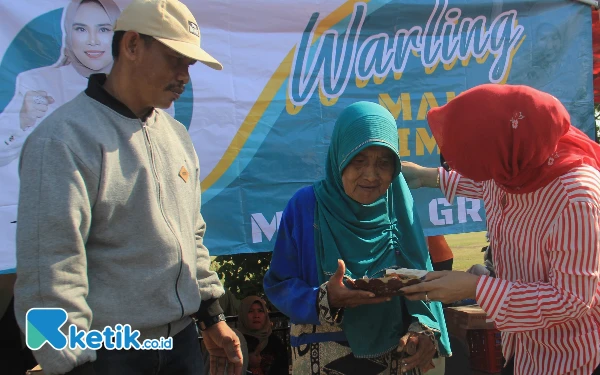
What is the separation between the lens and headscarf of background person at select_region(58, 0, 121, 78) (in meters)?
3.42

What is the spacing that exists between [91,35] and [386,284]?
7.76 feet

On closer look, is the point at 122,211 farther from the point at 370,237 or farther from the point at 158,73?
the point at 370,237

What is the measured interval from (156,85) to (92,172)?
42 cm

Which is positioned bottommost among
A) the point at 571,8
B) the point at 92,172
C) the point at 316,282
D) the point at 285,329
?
the point at 285,329

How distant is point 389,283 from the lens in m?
2.17

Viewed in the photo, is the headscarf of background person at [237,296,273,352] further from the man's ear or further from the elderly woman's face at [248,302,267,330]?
the man's ear

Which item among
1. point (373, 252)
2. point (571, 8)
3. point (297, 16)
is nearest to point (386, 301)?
point (373, 252)

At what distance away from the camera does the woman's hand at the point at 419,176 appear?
2.78 meters

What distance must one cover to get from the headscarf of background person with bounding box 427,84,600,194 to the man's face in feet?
3.04

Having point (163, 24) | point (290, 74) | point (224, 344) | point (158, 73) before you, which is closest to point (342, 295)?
point (224, 344)

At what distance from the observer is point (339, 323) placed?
234 cm

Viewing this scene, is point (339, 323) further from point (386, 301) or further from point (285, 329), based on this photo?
point (285, 329)

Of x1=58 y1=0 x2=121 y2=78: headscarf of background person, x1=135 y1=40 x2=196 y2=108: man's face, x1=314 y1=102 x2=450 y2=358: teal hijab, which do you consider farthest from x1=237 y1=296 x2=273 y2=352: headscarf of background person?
x1=135 y1=40 x2=196 y2=108: man's face

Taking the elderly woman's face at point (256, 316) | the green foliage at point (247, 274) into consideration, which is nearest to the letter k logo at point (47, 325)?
the elderly woman's face at point (256, 316)
